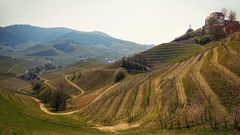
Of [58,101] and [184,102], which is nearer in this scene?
[184,102]

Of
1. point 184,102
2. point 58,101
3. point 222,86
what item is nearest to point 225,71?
point 222,86

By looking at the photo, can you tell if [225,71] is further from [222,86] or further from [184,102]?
[184,102]

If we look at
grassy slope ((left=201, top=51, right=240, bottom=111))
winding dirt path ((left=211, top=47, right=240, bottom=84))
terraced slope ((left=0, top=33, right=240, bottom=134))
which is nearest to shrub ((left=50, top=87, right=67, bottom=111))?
terraced slope ((left=0, top=33, right=240, bottom=134))

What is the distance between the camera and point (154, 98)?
107125mm

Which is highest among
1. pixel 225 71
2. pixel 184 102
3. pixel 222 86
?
pixel 225 71

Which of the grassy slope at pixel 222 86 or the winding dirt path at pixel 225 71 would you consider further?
the winding dirt path at pixel 225 71

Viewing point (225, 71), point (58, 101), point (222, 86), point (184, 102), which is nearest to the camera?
point (222, 86)

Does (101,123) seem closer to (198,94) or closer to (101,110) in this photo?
(101,110)

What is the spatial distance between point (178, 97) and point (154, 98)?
1396 cm

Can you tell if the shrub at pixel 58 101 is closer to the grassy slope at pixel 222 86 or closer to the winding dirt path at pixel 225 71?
the winding dirt path at pixel 225 71

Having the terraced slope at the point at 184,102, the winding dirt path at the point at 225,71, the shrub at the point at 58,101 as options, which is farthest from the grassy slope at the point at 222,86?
the shrub at the point at 58,101

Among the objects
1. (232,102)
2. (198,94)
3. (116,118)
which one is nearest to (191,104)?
(198,94)

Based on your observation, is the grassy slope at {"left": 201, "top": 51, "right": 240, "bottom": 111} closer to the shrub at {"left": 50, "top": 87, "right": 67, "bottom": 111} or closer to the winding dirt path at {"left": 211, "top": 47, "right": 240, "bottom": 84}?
the winding dirt path at {"left": 211, "top": 47, "right": 240, "bottom": 84}

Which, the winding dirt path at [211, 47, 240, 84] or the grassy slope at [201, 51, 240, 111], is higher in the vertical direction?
the winding dirt path at [211, 47, 240, 84]
